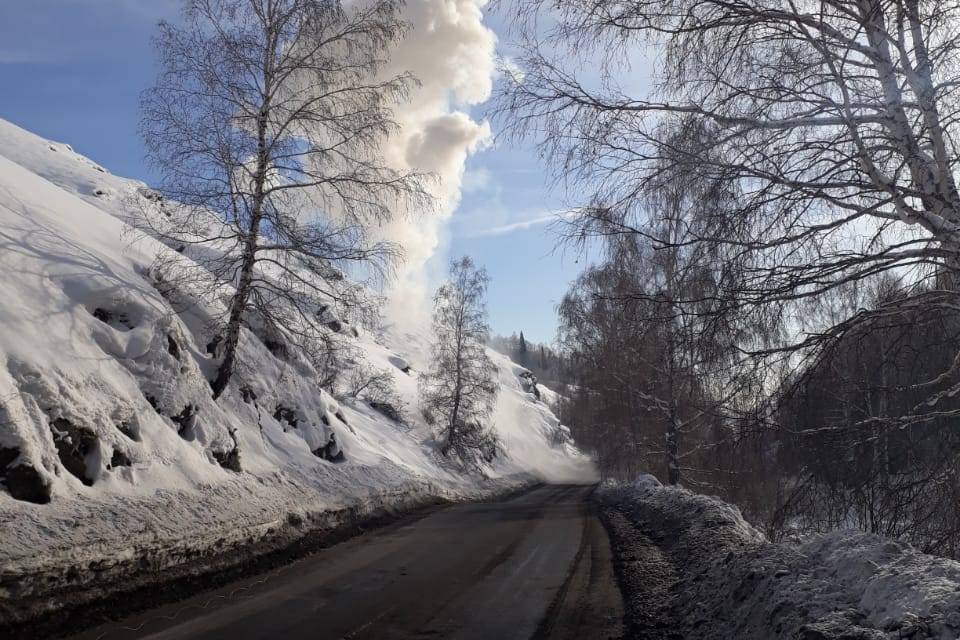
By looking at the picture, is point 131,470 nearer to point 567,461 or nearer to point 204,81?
point 204,81

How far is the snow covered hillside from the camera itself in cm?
566

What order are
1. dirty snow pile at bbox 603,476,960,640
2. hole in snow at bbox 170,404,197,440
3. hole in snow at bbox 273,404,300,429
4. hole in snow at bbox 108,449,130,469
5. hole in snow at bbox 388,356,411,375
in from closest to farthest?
dirty snow pile at bbox 603,476,960,640
hole in snow at bbox 108,449,130,469
hole in snow at bbox 170,404,197,440
hole in snow at bbox 273,404,300,429
hole in snow at bbox 388,356,411,375

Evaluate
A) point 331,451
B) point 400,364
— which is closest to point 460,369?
point 331,451

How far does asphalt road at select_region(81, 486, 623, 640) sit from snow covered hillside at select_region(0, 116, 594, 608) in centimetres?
118

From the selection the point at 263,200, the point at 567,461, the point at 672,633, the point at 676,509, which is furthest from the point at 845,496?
the point at 567,461

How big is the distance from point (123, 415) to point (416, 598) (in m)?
4.64

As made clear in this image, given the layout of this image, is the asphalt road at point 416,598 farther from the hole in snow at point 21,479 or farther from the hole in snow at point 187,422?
the hole in snow at point 187,422

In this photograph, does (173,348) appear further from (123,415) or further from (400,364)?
(400,364)

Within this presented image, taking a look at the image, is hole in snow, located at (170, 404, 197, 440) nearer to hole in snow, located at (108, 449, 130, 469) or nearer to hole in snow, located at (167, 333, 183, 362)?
hole in snow, located at (167, 333, 183, 362)

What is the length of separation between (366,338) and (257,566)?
52.5m

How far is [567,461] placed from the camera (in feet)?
187

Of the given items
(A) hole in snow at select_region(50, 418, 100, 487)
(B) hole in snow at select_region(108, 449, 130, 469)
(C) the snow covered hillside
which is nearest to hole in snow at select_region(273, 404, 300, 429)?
(C) the snow covered hillside

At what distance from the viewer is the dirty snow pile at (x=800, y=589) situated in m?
3.20

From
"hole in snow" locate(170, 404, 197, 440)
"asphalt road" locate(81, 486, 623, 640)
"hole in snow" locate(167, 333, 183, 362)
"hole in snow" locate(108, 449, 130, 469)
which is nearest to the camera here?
"asphalt road" locate(81, 486, 623, 640)
